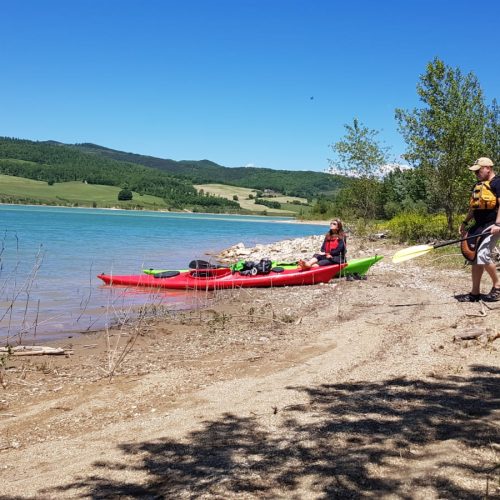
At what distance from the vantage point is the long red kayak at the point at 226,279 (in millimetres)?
13812

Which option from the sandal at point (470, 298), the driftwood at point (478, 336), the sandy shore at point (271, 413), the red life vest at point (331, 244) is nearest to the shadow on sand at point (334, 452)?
the sandy shore at point (271, 413)

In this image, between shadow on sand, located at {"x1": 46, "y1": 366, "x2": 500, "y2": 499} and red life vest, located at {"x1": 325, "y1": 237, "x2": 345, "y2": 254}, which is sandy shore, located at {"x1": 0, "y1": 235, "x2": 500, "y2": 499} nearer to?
shadow on sand, located at {"x1": 46, "y1": 366, "x2": 500, "y2": 499}

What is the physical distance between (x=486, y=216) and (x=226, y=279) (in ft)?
24.5

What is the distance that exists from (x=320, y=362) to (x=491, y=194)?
410 cm

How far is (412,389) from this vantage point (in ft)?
15.4

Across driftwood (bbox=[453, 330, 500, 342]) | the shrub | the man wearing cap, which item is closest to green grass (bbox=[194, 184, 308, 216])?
the shrub

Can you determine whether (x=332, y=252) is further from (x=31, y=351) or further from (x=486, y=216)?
(x=31, y=351)

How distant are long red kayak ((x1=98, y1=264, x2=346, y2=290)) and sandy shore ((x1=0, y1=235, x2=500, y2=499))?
197 inches

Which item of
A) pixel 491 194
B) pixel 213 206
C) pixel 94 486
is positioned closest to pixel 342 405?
pixel 94 486

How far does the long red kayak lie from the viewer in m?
13.8

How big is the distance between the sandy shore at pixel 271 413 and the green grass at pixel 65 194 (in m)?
107

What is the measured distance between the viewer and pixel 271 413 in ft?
14.2

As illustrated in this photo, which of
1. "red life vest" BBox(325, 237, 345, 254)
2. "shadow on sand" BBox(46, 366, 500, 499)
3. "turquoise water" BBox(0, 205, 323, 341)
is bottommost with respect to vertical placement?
"turquoise water" BBox(0, 205, 323, 341)

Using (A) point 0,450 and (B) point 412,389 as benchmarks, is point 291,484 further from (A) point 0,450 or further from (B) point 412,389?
(A) point 0,450
